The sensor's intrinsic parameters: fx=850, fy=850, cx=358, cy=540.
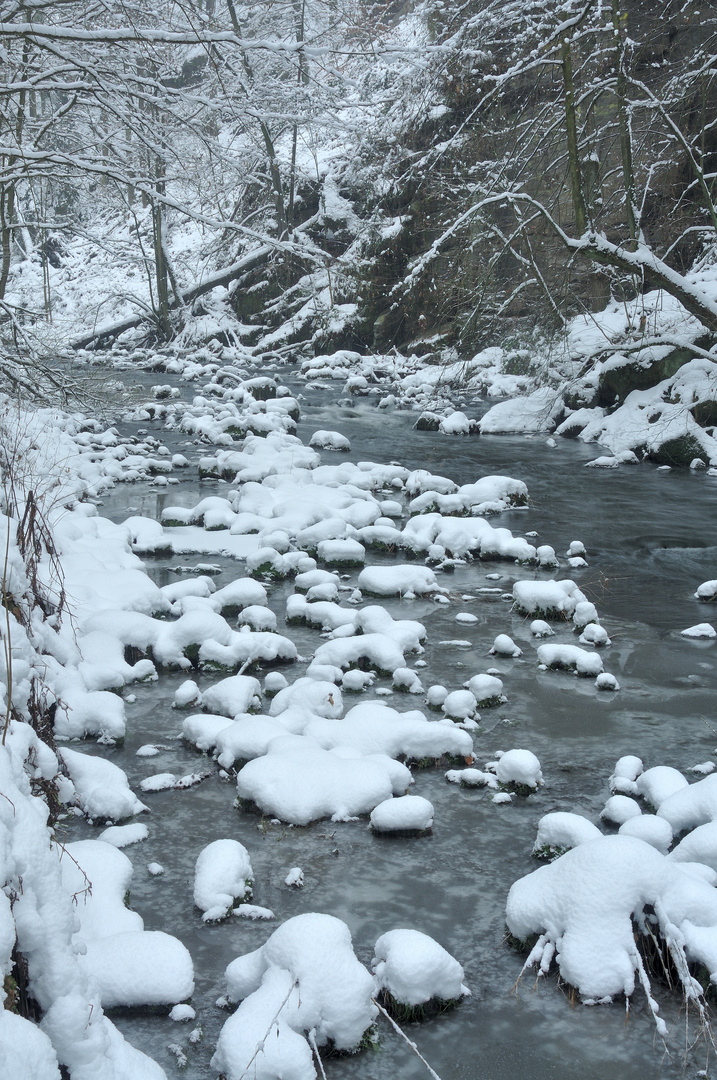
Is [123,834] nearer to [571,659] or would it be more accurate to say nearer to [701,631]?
[571,659]

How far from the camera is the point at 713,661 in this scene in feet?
17.2

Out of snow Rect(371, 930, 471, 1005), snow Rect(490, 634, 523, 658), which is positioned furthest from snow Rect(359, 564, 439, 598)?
snow Rect(371, 930, 471, 1005)

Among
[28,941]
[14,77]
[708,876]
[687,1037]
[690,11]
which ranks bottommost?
[687,1037]

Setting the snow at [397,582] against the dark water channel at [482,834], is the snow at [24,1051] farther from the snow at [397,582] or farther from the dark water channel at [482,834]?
the snow at [397,582]

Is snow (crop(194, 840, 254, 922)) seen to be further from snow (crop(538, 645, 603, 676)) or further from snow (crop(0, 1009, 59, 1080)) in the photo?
snow (crop(538, 645, 603, 676))

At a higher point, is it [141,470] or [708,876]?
[141,470]

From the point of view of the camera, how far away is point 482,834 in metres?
3.43

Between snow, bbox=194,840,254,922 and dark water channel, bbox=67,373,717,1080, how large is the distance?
5 cm

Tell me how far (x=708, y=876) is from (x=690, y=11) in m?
17.6

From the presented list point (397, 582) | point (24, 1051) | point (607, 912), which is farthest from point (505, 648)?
→ point (24, 1051)

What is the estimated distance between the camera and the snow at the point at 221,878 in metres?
2.93

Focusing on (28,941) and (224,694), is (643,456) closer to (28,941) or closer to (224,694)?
(224,694)

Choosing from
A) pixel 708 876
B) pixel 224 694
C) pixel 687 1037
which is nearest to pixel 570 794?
pixel 708 876

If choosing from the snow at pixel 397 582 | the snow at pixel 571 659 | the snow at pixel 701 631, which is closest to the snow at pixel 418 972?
the snow at pixel 571 659
